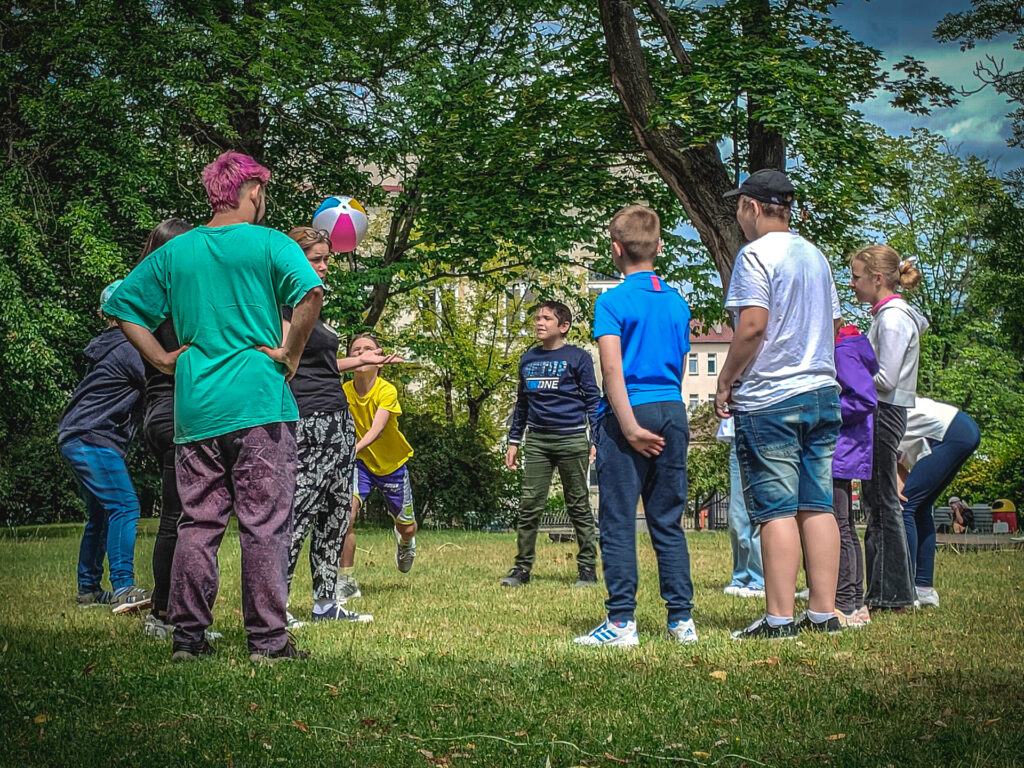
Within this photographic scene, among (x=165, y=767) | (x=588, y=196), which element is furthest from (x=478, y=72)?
(x=165, y=767)

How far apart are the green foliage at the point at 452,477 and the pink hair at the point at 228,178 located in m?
17.4

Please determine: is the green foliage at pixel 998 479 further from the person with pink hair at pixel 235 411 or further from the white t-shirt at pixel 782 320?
the person with pink hair at pixel 235 411

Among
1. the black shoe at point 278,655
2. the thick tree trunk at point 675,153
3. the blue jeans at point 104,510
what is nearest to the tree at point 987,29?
the thick tree trunk at point 675,153

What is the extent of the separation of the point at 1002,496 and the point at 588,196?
42.1 feet

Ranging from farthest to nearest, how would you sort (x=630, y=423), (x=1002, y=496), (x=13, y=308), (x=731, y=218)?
(x=1002, y=496), (x=13, y=308), (x=731, y=218), (x=630, y=423)

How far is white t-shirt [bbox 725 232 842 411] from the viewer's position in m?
5.45

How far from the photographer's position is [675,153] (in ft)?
41.7

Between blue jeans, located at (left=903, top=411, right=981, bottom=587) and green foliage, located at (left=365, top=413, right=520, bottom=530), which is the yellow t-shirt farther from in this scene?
green foliage, located at (left=365, top=413, right=520, bottom=530)

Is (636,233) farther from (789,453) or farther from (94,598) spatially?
(94,598)

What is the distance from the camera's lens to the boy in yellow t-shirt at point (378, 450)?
8.09 m

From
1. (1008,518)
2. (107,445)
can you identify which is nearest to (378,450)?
(107,445)

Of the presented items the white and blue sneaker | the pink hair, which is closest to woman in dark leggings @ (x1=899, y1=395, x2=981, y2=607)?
the white and blue sneaker

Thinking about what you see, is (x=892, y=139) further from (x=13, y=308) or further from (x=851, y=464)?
(x=851, y=464)

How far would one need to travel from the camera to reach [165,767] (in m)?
3.23
